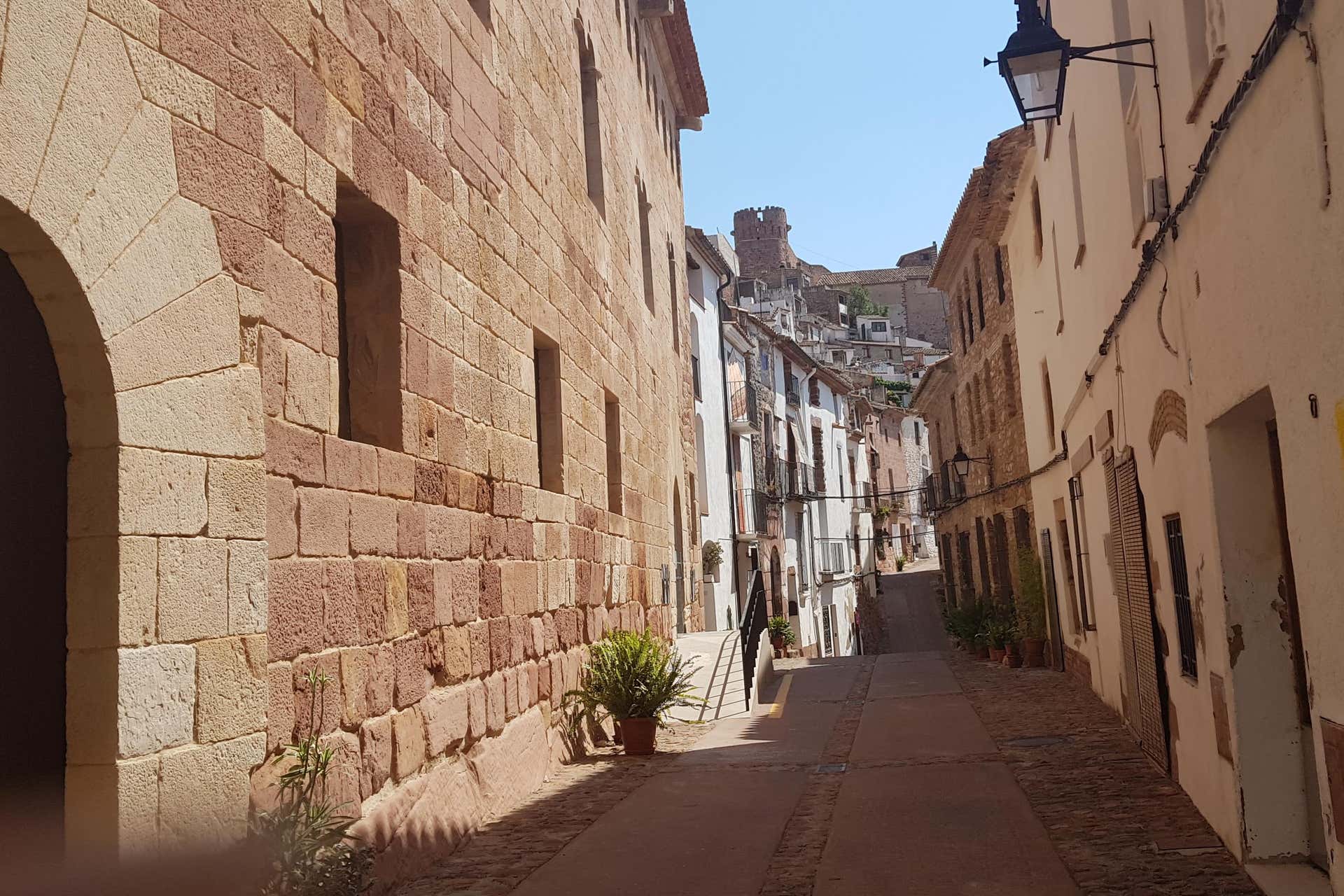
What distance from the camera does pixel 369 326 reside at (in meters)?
5.87

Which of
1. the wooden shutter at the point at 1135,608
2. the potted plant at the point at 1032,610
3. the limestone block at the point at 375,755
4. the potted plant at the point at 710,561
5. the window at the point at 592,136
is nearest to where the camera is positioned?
the limestone block at the point at 375,755

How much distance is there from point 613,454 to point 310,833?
682 centimetres

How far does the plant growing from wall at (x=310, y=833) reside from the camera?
4230mm

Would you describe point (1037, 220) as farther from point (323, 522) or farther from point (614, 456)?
point (323, 522)

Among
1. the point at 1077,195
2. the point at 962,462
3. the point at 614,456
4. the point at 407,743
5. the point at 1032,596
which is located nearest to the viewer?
the point at 407,743

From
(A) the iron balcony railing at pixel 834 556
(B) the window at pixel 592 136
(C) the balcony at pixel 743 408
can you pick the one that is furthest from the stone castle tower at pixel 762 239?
(B) the window at pixel 592 136

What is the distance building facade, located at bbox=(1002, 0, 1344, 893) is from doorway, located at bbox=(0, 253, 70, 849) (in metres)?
3.57

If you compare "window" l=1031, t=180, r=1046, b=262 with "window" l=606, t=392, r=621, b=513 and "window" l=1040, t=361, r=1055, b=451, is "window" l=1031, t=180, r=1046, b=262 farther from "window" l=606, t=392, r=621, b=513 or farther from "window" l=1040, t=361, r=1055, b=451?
"window" l=606, t=392, r=621, b=513

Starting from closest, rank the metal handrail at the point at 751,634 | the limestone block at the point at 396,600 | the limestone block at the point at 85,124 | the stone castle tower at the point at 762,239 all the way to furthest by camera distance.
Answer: the limestone block at the point at 85,124, the limestone block at the point at 396,600, the metal handrail at the point at 751,634, the stone castle tower at the point at 762,239

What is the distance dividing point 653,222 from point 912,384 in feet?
161

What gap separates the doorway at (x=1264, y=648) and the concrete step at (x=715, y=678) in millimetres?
6218

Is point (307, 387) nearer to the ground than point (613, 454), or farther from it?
nearer to the ground

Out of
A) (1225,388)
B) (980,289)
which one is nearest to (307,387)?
(1225,388)

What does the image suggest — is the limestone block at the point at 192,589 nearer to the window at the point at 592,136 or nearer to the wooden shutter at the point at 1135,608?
the wooden shutter at the point at 1135,608
